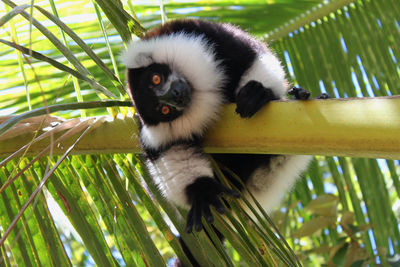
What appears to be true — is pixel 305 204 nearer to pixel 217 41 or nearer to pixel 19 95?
pixel 217 41

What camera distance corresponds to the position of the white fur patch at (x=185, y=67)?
2943mm

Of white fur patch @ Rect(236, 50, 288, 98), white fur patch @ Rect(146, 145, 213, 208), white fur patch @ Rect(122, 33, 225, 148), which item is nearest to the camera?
white fur patch @ Rect(146, 145, 213, 208)

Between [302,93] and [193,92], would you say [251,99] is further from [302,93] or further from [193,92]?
[193,92]

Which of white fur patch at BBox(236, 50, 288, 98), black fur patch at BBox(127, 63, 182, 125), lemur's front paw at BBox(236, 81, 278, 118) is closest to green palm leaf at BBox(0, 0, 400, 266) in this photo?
black fur patch at BBox(127, 63, 182, 125)

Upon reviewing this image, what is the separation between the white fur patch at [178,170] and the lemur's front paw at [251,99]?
49 centimetres

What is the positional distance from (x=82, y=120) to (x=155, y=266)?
2.49 feet

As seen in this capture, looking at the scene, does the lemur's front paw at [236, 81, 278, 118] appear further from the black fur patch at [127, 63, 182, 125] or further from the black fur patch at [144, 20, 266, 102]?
the black fur patch at [127, 63, 182, 125]

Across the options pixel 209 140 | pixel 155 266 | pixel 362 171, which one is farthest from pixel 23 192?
pixel 362 171

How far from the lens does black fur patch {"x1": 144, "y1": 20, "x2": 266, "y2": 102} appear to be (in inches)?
120

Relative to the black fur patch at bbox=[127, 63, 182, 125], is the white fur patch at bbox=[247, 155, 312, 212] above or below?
below

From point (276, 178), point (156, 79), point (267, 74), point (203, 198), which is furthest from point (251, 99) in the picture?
point (276, 178)

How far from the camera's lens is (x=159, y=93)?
119 inches

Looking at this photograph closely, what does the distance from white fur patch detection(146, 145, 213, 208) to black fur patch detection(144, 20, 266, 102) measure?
0.44m

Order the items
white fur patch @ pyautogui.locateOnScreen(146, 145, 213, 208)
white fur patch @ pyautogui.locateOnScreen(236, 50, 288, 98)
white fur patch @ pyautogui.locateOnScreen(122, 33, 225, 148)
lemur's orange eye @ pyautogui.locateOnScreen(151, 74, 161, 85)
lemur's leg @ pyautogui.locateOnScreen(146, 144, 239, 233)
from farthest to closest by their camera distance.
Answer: lemur's orange eye @ pyautogui.locateOnScreen(151, 74, 161, 85)
white fur patch @ pyautogui.locateOnScreen(122, 33, 225, 148)
white fur patch @ pyautogui.locateOnScreen(236, 50, 288, 98)
white fur patch @ pyautogui.locateOnScreen(146, 145, 213, 208)
lemur's leg @ pyautogui.locateOnScreen(146, 144, 239, 233)
